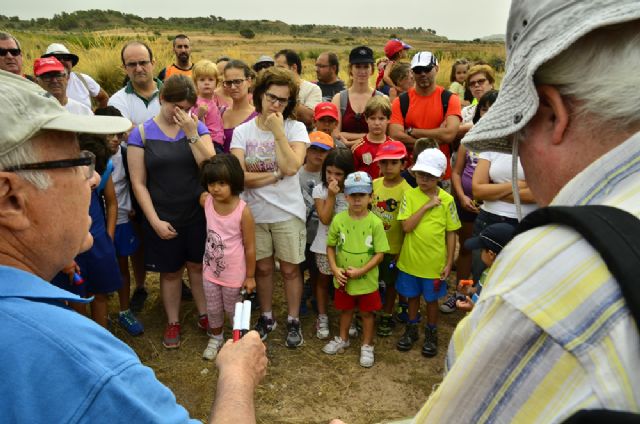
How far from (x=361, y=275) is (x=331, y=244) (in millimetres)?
358

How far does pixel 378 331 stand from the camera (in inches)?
176

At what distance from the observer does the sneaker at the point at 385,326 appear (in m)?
4.44

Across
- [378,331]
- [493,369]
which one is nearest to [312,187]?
[378,331]

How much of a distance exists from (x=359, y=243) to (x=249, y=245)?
89 centimetres

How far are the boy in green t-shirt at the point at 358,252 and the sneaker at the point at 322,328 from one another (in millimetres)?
417

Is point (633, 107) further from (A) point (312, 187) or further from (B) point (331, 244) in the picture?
(A) point (312, 187)

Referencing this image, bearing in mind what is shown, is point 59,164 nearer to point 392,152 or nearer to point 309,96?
point 392,152

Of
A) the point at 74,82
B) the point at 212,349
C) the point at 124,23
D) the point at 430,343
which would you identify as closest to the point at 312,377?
the point at 212,349

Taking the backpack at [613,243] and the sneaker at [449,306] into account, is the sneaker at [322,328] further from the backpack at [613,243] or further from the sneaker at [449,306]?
the backpack at [613,243]

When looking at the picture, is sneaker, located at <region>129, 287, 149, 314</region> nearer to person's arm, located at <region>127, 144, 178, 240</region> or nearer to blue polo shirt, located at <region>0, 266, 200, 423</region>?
person's arm, located at <region>127, 144, 178, 240</region>

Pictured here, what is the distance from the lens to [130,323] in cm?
442

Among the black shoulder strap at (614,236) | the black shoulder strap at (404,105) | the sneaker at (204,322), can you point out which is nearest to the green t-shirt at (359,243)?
the sneaker at (204,322)

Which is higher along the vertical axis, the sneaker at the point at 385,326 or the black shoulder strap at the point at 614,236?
the black shoulder strap at the point at 614,236

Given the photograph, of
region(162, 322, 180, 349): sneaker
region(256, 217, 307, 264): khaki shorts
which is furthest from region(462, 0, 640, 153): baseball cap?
region(162, 322, 180, 349): sneaker
